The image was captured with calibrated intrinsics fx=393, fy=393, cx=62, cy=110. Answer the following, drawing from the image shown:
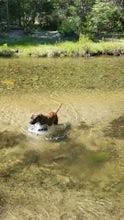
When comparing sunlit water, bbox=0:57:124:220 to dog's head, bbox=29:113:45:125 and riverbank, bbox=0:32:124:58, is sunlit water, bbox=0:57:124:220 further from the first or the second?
riverbank, bbox=0:32:124:58

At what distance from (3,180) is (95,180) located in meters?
2.23

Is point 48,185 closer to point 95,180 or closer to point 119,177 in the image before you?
point 95,180

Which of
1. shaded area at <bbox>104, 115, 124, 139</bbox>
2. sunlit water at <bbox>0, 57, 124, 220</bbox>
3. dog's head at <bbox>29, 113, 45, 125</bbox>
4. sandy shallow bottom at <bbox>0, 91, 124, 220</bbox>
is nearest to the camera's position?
sandy shallow bottom at <bbox>0, 91, 124, 220</bbox>

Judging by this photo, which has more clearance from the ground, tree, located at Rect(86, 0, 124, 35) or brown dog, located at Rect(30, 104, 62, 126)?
tree, located at Rect(86, 0, 124, 35)

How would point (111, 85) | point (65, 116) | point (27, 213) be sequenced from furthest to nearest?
point (111, 85) < point (65, 116) < point (27, 213)

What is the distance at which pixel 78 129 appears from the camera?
13.1m

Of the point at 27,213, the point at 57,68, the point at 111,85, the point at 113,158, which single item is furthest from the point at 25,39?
the point at 27,213

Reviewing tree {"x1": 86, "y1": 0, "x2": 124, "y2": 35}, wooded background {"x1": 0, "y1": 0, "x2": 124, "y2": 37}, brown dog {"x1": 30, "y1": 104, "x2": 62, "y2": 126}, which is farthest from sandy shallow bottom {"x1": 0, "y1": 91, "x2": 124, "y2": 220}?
tree {"x1": 86, "y1": 0, "x2": 124, "y2": 35}

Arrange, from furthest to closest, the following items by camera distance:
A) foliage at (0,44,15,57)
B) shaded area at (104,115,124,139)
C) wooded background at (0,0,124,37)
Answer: wooded background at (0,0,124,37) → foliage at (0,44,15,57) → shaded area at (104,115,124,139)

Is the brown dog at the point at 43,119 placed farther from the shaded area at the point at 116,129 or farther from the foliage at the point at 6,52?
the foliage at the point at 6,52

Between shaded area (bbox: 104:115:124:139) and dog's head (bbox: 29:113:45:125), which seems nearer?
dog's head (bbox: 29:113:45:125)

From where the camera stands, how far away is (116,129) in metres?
13.3

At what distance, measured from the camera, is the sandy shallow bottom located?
836cm

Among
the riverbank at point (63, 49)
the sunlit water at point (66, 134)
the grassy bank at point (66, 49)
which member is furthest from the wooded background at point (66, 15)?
the sunlit water at point (66, 134)
